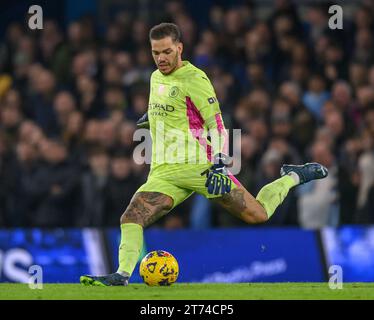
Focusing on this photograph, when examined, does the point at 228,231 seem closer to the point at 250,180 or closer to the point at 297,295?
the point at 250,180

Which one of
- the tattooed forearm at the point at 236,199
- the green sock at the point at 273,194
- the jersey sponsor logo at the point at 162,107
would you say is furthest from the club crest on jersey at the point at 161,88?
the green sock at the point at 273,194

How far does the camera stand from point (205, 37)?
704 inches

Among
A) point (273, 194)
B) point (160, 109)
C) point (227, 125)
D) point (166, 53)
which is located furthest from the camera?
point (227, 125)


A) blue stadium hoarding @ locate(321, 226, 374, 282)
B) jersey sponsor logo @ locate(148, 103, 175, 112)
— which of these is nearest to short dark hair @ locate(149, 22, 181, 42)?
jersey sponsor logo @ locate(148, 103, 175, 112)

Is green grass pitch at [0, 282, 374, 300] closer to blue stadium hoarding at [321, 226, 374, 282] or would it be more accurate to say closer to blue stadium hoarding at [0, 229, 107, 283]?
blue stadium hoarding at [321, 226, 374, 282]

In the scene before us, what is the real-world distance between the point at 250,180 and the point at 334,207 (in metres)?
1.17

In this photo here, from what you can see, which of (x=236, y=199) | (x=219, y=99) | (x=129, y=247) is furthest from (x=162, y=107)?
(x=219, y=99)

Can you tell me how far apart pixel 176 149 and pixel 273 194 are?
112 cm

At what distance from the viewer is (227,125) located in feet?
52.9

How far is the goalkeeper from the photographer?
10516mm

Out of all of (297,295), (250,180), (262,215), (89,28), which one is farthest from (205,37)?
(297,295)

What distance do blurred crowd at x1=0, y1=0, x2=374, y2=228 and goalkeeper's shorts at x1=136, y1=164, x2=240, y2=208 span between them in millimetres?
4681

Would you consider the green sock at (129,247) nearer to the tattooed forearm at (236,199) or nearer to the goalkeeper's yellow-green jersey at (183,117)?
the goalkeeper's yellow-green jersey at (183,117)

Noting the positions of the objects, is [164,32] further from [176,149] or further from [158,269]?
[158,269]
